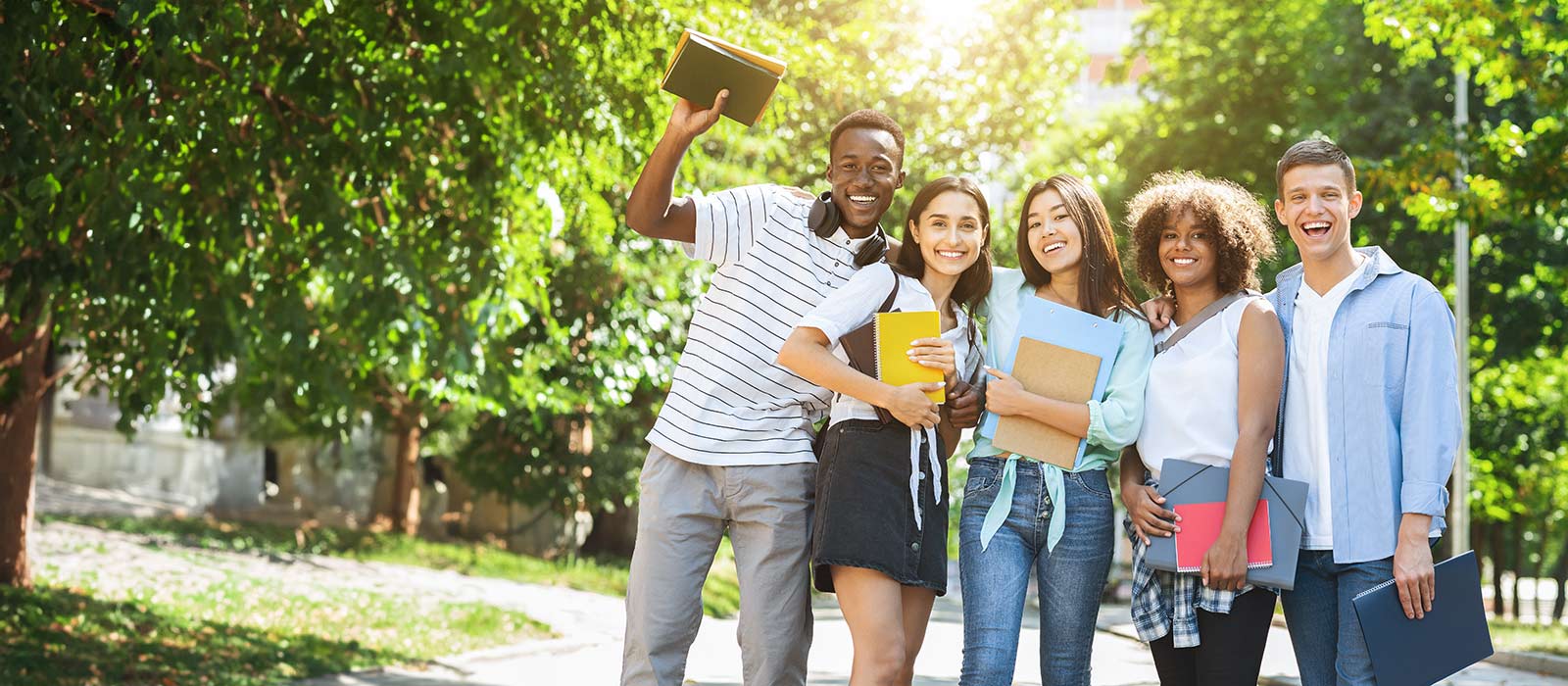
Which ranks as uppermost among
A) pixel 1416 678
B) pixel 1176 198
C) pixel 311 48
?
pixel 311 48

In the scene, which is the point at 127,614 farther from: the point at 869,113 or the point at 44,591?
the point at 869,113

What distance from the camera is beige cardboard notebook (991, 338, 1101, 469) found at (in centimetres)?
411

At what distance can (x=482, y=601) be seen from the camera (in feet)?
50.3

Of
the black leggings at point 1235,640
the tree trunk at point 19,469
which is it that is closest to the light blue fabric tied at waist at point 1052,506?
the black leggings at point 1235,640

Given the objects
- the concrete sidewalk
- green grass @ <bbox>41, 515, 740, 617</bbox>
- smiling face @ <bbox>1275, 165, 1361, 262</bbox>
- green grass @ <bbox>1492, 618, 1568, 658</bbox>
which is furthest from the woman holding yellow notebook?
green grass @ <bbox>41, 515, 740, 617</bbox>

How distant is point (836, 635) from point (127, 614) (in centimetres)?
691

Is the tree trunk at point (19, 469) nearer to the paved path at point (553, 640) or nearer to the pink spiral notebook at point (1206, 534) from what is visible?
the paved path at point (553, 640)

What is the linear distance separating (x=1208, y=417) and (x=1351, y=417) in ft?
1.20

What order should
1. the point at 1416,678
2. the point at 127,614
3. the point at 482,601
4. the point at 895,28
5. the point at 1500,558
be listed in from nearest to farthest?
the point at 1416,678, the point at 127,614, the point at 482,601, the point at 895,28, the point at 1500,558

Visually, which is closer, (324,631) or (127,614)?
(127,614)

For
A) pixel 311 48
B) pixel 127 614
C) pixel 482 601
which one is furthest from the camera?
pixel 482 601

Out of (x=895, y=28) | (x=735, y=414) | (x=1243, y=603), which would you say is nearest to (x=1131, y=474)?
(x=1243, y=603)

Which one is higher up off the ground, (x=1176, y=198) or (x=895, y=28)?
(x=895, y=28)

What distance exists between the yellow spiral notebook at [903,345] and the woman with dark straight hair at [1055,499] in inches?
9.5
